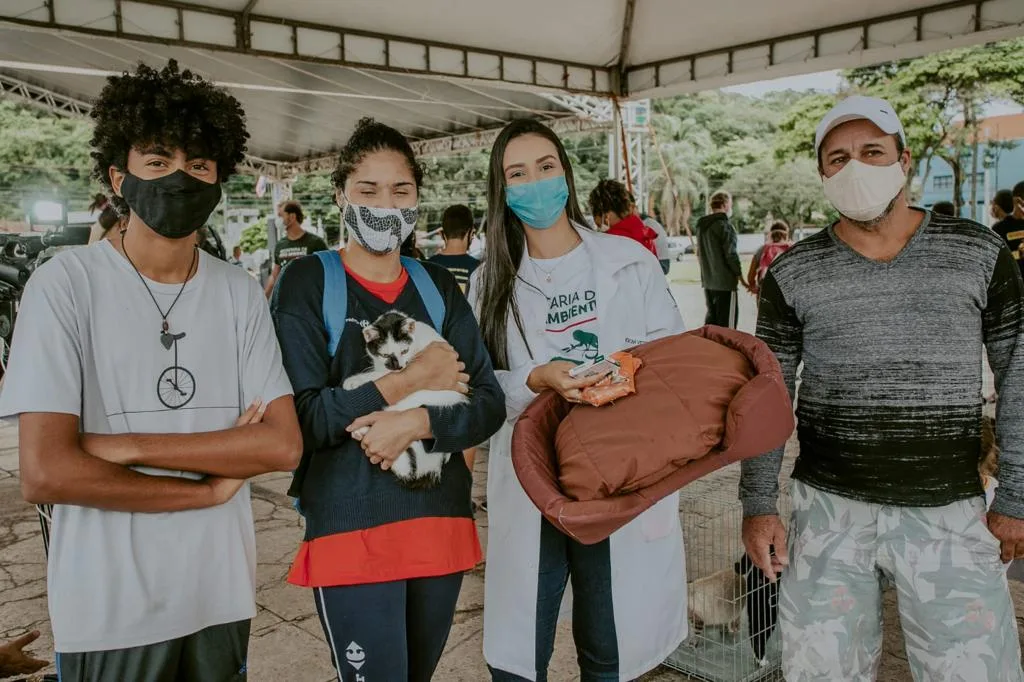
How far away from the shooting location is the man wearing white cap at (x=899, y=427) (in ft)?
5.99

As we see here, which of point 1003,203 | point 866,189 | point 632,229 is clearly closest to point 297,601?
point 866,189

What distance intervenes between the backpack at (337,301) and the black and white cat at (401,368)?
6 cm

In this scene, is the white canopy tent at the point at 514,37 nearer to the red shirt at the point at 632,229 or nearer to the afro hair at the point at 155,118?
the red shirt at the point at 632,229

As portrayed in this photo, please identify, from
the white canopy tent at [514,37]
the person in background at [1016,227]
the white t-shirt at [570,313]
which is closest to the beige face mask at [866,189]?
the white t-shirt at [570,313]

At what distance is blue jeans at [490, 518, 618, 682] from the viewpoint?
6.61ft

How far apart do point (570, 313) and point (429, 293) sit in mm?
437

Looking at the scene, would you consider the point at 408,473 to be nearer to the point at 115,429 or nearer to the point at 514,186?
the point at 115,429

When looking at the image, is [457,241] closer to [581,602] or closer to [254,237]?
[581,602]

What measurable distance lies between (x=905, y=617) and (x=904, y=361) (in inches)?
24.1

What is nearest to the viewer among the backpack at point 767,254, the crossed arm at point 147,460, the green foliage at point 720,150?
the crossed arm at point 147,460

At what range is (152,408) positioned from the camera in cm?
153

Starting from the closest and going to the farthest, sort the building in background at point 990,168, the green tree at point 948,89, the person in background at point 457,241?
the person in background at point 457,241
the green tree at point 948,89
the building in background at point 990,168

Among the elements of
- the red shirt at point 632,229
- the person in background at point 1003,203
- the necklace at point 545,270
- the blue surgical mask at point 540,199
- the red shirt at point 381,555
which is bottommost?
the red shirt at point 381,555

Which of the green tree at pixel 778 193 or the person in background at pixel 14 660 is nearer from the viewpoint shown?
the person in background at pixel 14 660
